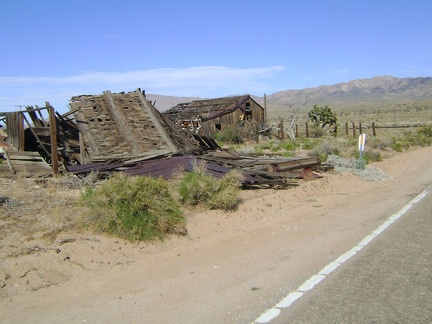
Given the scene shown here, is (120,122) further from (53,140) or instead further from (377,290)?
(377,290)

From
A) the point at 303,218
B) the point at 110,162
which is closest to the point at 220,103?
Result: the point at 110,162

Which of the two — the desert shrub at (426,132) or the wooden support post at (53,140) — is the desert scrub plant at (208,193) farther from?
the desert shrub at (426,132)

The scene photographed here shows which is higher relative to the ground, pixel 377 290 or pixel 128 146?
pixel 128 146

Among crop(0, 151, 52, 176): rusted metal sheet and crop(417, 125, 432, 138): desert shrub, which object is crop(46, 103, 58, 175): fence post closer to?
crop(0, 151, 52, 176): rusted metal sheet

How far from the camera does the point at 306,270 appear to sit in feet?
22.3

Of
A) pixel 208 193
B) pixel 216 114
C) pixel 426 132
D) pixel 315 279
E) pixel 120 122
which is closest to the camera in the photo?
pixel 315 279

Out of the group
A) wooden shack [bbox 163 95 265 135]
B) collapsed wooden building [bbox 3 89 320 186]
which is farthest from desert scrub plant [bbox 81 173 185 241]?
wooden shack [bbox 163 95 265 135]

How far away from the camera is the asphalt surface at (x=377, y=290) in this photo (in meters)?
5.09

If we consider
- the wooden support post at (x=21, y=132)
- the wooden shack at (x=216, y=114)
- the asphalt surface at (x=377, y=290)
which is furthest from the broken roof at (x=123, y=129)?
the wooden shack at (x=216, y=114)

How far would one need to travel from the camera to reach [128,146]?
16688 millimetres

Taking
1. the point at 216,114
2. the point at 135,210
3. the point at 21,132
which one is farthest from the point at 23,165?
the point at 216,114

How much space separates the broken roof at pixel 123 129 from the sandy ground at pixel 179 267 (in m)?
6.16

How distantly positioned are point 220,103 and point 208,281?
40.1m

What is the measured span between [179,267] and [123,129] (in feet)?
36.3
